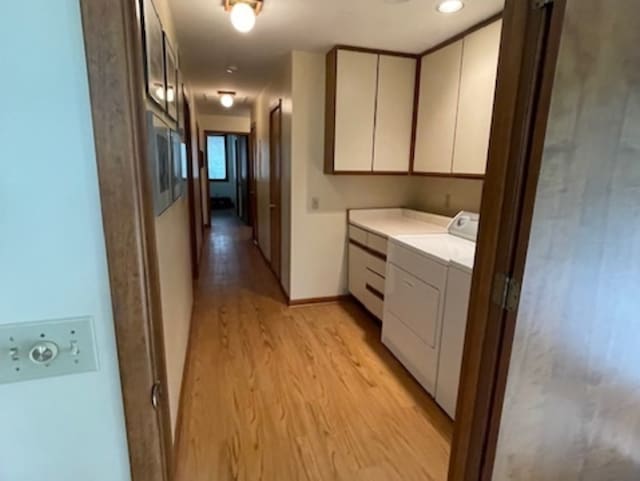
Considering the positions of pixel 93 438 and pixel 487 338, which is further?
pixel 487 338

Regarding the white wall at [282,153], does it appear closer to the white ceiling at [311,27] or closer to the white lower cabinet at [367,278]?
the white ceiling at [311,27]

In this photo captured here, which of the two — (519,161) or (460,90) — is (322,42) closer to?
(460,90)

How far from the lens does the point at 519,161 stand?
979 millimetres

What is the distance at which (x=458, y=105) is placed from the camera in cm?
259

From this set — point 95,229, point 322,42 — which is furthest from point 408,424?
point 322,42

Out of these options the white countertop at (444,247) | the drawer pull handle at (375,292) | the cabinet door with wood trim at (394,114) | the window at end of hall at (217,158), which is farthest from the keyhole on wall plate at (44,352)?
the window at end of hall at (217,158)

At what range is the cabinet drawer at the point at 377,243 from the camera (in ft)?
9.53

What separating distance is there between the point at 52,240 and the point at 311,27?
8.08 ft

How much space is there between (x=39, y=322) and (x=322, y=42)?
2860 millimetres

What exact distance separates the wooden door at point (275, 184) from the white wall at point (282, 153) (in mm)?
134

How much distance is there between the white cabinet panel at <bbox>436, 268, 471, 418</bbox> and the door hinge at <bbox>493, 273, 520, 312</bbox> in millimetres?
798

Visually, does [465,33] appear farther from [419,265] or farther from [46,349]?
[46,349]

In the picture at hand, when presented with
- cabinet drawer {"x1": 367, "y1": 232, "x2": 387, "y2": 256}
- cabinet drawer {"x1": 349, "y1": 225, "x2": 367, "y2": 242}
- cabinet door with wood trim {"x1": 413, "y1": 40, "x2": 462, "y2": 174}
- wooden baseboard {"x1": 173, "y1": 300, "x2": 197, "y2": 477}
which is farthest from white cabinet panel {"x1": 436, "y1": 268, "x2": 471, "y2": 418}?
wooden baseboard {"x1": 173, "y1": 300, "x2": 197, "y2": 477}

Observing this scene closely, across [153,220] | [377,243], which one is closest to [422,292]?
[377,243]
